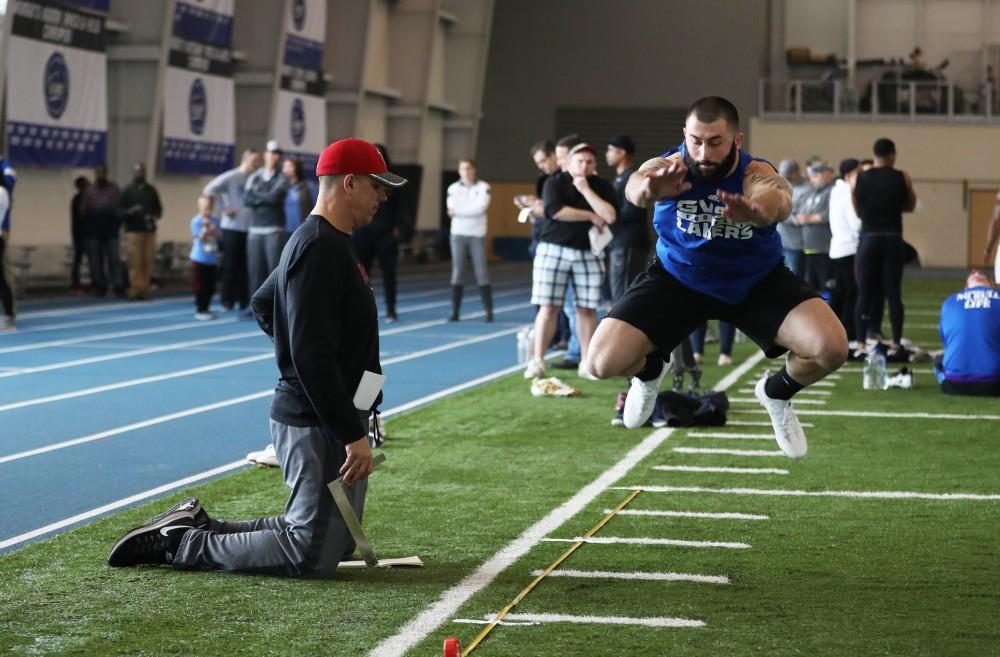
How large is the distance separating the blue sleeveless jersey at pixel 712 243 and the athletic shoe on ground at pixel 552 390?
4.86 metres

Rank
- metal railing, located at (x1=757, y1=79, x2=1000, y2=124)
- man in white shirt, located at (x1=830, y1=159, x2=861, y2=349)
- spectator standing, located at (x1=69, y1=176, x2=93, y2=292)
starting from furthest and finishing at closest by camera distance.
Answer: metal railing, located at (x1=757, y1=79, x2=1000, y2=124)
spectator standing, located at (x1=69, y1=176, x2=93, y2=292)
man in white shirt, located at (x1=830, y1=159, x2=861, y2=349)

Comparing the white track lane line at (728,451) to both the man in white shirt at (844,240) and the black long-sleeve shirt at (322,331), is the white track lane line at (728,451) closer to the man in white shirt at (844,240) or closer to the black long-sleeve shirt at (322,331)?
the black long-sleeve shirt at (322,331)

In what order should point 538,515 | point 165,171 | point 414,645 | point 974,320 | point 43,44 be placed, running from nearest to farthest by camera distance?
point 414,645 → point 538,515 → point 974,320 → point 43,44 → point 165,171

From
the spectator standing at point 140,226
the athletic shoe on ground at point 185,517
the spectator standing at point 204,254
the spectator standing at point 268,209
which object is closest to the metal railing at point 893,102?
the spectator standing at point 140,226

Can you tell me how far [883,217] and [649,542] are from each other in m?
8.55

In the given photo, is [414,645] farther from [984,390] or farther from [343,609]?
[984,390]

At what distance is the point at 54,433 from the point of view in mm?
9594

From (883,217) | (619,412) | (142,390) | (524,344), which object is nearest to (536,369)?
(524,344)

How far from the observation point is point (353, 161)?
5.50 meters

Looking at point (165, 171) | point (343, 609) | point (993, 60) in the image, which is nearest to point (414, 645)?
point (343, 609)

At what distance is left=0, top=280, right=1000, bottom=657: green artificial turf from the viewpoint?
15.6 feet

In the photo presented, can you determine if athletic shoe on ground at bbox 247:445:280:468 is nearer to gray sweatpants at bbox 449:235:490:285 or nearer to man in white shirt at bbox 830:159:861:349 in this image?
man in white shirt at bbox 830:159:861:349

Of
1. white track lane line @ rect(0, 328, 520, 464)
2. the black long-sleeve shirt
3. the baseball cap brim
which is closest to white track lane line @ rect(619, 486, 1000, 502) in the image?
the black long-sleeve shirt

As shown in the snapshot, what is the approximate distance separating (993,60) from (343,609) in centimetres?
4051
